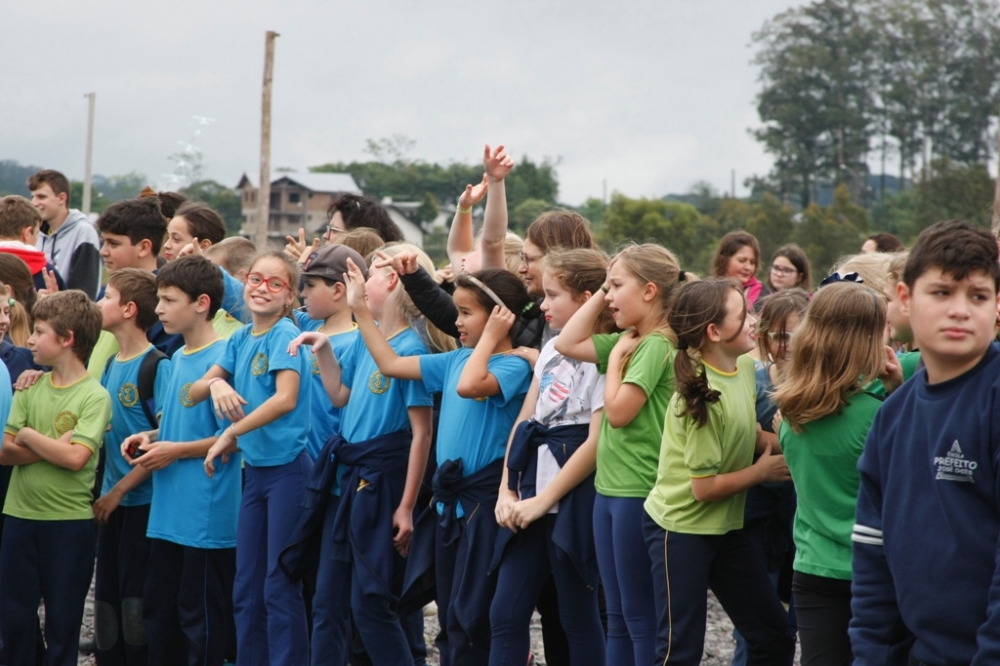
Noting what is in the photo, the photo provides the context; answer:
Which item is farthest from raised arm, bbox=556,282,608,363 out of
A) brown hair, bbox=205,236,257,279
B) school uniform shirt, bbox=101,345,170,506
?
brown hair, bbox=205,236,257,279

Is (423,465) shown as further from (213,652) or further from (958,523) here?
(958,523)

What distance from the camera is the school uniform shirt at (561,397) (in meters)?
4.35

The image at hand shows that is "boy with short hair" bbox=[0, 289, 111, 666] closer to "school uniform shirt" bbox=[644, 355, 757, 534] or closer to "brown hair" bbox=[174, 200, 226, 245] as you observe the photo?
"brown hair" bbox=[174, 200, 226, 245]

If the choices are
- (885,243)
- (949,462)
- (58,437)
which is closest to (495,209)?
(58,437)

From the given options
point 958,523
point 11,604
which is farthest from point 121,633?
point 958,523

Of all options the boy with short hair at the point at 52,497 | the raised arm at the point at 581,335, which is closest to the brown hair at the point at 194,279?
the boy with short hair at the point at 52,497

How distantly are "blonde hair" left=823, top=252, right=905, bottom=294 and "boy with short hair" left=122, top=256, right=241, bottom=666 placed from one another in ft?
9.36

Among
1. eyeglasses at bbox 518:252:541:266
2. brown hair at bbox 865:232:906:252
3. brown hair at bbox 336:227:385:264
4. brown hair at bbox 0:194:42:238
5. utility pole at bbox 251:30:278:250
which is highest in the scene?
utility pole at bbox 251:30:278:250

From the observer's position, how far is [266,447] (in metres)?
4.92

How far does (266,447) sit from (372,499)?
Answer: 58cm

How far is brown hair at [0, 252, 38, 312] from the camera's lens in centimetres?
583

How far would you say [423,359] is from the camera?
4.70 meters

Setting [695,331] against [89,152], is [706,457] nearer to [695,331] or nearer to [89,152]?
[695,331]

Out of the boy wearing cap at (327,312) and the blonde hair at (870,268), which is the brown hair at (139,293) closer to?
the boy wearing cap at (327,312)
